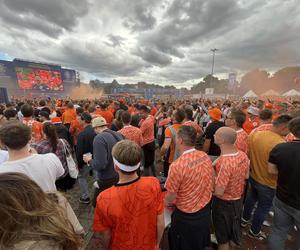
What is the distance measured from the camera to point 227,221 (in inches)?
94.4

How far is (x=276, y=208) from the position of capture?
2.45 metres

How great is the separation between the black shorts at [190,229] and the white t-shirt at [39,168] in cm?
153

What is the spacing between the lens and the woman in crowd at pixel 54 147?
116 inches

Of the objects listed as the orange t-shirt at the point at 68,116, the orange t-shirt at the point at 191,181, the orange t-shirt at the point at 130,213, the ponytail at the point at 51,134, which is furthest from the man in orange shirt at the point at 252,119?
the orange t-shirt at the point at 68,116

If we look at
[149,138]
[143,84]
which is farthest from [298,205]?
[143,84]

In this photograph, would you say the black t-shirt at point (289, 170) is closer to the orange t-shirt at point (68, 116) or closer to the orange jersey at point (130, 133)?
the orange jersey at point (130, 133)

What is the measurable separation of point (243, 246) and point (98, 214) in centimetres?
272

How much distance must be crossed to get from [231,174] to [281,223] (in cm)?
106

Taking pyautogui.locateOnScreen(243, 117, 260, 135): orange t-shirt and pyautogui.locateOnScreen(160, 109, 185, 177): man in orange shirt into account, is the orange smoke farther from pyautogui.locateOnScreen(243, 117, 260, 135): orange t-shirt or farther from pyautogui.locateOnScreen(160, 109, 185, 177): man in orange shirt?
pyautogui.locateOnScreen(160, 109, 185, 177): man in orange shirt

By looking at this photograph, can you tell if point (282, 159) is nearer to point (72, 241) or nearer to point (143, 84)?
point (72, 241)

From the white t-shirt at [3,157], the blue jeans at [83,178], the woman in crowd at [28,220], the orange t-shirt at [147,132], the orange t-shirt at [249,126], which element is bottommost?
the blue jeans at [83,178]

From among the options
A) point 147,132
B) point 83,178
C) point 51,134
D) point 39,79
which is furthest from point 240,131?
point 39,79

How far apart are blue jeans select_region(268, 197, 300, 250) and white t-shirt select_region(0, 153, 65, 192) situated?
2918mm

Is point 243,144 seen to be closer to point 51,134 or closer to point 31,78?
point 51,134
